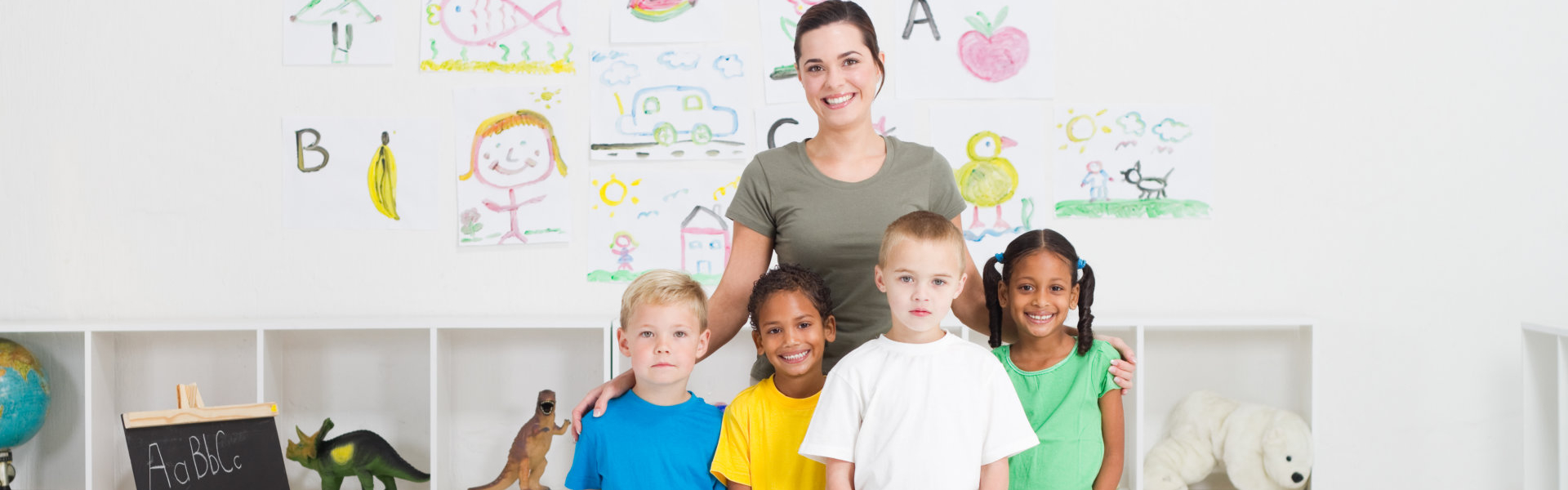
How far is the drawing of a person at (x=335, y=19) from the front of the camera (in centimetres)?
246

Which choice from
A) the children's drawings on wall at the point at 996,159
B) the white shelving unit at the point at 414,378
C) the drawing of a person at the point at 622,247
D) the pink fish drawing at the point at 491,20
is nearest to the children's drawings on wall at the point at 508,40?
the pink fish drawing at the point at 491,20

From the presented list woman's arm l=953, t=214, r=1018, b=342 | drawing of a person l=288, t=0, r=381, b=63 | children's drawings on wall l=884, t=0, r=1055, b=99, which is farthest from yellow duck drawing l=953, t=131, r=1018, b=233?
drawing of a person l=288, t=0, r=381, b=63

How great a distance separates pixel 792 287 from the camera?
4.29 ft

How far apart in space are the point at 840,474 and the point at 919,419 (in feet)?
0.40

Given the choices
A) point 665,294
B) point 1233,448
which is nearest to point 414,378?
point 665,294

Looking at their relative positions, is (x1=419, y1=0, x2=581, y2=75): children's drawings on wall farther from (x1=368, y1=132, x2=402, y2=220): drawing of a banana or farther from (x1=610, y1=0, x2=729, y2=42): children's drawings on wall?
(x1=368, y1=132, x2=402, y2=220): drawing of a banana

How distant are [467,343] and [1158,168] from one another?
1839 mm

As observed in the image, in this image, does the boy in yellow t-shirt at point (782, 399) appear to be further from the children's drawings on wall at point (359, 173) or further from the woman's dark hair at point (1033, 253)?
the children's drawings on wall at point (359, 173)

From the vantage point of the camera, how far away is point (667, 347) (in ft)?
4.51

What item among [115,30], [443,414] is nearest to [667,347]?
[443,414]

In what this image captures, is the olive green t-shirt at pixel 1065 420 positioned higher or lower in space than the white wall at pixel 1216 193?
lower

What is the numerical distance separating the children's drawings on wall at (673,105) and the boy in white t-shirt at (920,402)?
50.8 inches

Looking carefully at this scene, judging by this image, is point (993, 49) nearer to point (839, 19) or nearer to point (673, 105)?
point (673, 105)

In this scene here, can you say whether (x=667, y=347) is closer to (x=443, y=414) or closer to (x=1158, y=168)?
(x=443, y=414)
